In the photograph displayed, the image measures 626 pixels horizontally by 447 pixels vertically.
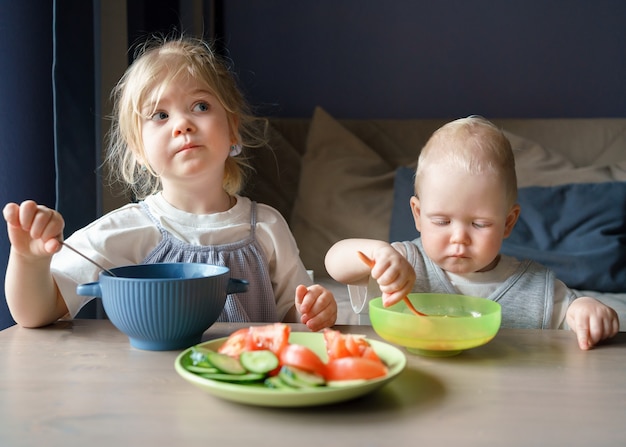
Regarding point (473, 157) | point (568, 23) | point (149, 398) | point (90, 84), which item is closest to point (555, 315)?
point (473, 157)

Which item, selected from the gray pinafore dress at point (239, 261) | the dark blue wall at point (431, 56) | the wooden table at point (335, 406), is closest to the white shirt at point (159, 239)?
the gray pinafore dress at point (239, 261)

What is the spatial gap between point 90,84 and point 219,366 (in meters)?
1.12

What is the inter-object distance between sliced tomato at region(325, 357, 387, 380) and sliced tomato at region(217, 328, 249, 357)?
0.11 metres

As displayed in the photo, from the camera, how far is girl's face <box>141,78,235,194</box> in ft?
3.93

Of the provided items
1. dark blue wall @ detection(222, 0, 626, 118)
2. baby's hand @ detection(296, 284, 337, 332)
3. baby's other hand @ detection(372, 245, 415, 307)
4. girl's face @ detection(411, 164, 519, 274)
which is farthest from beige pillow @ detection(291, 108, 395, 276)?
baby's other hand @ detection(372, 245, 415, 307)

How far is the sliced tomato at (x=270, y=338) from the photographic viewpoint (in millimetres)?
758

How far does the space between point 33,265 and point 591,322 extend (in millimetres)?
787

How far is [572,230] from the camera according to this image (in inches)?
80.7

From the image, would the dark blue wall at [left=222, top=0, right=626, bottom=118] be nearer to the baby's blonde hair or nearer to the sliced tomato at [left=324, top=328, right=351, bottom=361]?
the baby's blonde hair

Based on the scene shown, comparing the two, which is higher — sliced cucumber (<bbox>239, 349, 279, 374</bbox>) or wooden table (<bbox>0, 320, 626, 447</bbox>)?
sliced cucumber (<bbox>239, 349, 279, 374</bbox>)

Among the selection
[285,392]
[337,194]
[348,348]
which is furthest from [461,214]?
[337,194]

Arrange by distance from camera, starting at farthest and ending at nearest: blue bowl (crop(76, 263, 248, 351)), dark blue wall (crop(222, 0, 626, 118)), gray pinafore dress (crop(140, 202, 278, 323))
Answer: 1. dark blue wall (crop(222, 0, 626, 118))
2. gray pinafore dress (crop(140, 202, 278, 323))
3. blue bowl (crop(76, 263, 248, 351))

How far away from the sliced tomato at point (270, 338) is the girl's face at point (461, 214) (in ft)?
1.46

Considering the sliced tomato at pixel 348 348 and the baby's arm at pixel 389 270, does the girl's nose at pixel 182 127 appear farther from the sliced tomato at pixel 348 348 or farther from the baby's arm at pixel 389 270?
the sliced tomato at pixel 348 348
